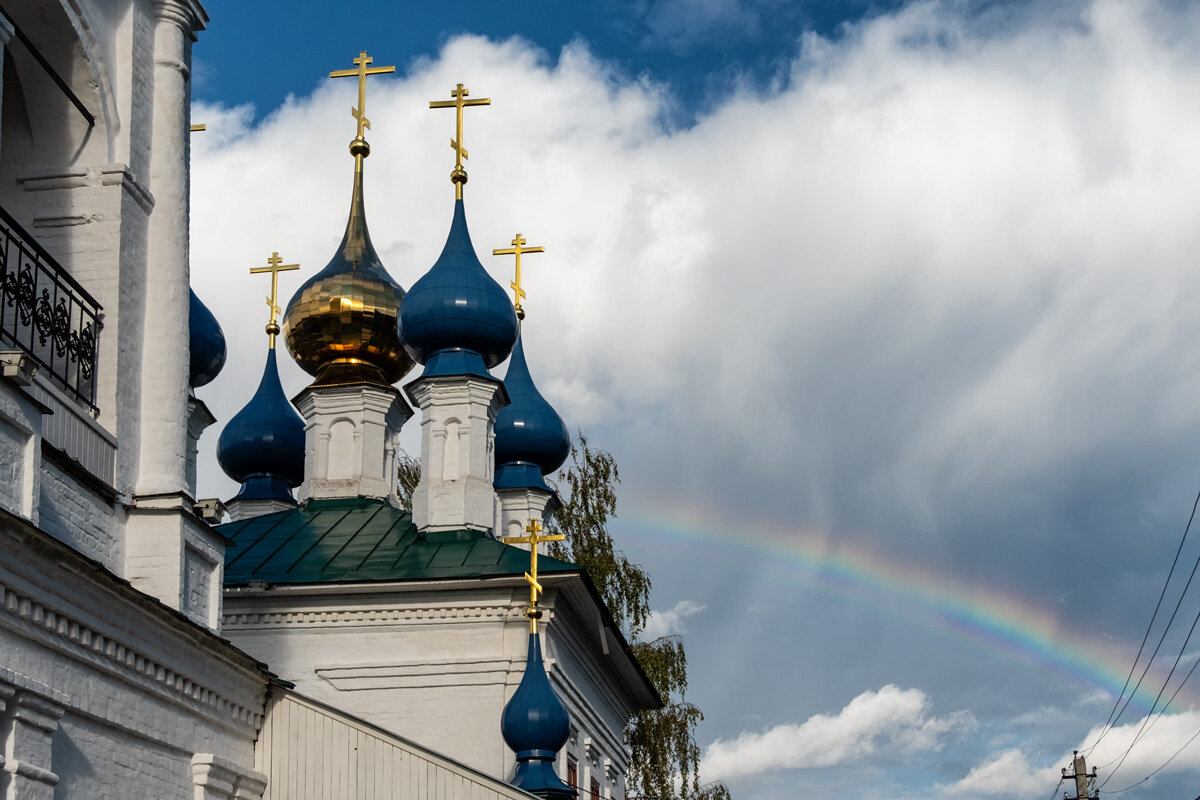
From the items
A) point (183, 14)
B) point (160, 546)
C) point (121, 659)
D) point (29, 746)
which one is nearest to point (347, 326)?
point (183, 14)

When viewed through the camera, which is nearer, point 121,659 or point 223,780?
point 121,659

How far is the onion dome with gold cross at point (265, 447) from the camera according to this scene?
72.4 feet

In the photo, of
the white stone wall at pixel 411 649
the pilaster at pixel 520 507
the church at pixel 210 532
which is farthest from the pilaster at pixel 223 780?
the pilaster at pixel 520 507

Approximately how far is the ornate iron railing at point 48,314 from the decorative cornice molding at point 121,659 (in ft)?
4.78

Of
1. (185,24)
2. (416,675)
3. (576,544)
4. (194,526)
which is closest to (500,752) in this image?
(416,675)

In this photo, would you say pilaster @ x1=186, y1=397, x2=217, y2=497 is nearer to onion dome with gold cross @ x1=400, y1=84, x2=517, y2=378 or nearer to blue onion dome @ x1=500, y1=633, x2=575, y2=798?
onion dome with gold cross @ x1=400, y1=84, x2=517, y2=378

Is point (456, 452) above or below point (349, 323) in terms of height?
below

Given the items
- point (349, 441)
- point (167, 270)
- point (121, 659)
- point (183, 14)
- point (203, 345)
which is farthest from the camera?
point (349, 441)

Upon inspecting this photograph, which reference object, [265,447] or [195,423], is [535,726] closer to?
[195,423]

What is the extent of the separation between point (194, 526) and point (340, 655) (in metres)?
6.35

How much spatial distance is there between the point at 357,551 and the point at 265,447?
4920 millimetres

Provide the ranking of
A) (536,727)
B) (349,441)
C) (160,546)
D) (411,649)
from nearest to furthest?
(160,546) → (536,727) → (411,649) → (349,441)

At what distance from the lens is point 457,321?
18.8 meters

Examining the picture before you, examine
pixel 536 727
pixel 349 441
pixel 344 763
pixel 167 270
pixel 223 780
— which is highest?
pixel 349 441
